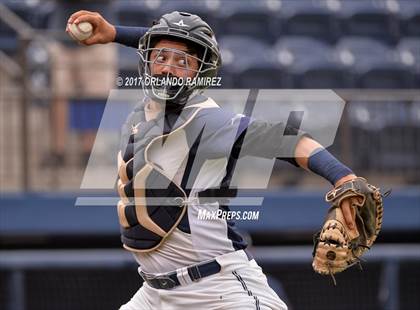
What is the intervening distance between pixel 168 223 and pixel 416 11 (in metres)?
6.98

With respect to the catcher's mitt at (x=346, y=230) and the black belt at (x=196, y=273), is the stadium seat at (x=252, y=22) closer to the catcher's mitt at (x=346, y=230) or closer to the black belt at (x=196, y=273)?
the black belt at (x=196, y=273)

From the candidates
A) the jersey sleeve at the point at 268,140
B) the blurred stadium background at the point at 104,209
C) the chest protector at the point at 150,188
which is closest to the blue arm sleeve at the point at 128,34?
the chest protector at the point at 150,188

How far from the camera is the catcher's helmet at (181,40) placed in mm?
3436

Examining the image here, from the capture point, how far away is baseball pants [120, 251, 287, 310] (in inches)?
131

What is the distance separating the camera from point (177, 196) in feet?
11.0

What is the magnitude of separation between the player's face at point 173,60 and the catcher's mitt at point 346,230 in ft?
2.37

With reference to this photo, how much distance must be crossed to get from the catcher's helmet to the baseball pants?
60 centimetres

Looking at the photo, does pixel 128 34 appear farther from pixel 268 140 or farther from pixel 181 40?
pixel 268 140

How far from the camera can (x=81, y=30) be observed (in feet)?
12.1

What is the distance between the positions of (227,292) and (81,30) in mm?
1135

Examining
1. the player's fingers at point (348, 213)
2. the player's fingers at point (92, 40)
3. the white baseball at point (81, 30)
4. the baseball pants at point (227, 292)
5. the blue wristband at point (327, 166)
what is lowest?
the baseball pants at point (227, 292)

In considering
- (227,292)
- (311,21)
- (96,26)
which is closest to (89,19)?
(96,26)

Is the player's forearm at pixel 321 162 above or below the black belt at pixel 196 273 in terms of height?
above

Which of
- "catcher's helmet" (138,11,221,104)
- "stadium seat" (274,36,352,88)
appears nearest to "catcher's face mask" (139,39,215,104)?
"catcher's helmet" (138,11,221,104)
